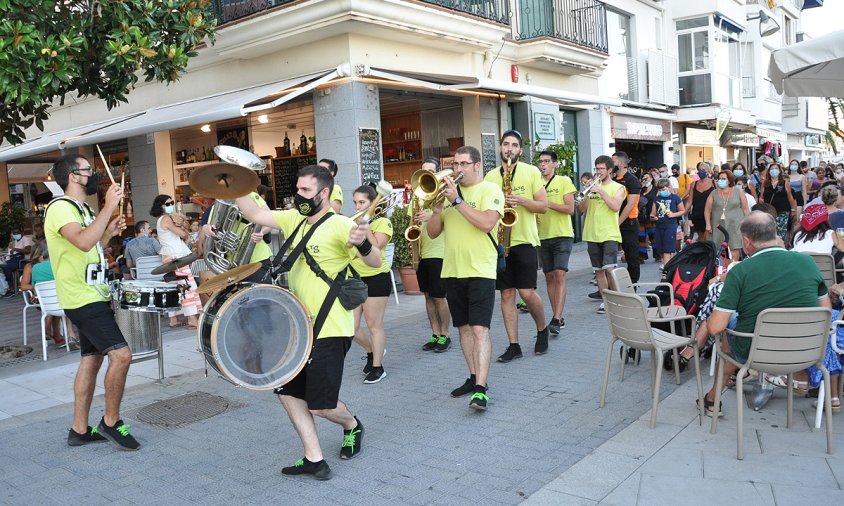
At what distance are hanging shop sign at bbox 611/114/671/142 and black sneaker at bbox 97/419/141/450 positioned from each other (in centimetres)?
1504

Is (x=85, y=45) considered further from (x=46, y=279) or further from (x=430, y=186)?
(x=430, y=186)

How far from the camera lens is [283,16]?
33.6 feet

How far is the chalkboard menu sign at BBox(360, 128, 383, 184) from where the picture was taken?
10688mm

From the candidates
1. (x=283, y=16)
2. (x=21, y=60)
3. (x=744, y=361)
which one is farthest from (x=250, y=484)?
(x=283, y=16)

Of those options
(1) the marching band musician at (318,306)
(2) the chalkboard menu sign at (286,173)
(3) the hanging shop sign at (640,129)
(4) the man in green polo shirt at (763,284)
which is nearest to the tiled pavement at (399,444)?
(1) the marching band musician at (318,306)

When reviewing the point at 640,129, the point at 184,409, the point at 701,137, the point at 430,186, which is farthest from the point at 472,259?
the point at 701,137

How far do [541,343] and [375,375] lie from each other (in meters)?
1.64

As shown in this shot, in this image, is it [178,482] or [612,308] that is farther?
[612,308]

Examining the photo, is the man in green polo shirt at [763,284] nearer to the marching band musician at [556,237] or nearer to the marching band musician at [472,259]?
the marching band musician at [472,259]

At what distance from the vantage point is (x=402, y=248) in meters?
9.98

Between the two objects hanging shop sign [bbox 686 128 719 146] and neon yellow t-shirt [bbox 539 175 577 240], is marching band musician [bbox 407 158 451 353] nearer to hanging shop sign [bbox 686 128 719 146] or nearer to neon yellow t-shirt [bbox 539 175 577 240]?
neon yellow t-shirt [bbox 539 175 577 240]

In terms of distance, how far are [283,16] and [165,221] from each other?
362cm

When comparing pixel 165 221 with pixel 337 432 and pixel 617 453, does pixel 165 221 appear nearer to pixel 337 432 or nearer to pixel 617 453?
pixel 337 432

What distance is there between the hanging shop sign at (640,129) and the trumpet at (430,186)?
44.0 ft
